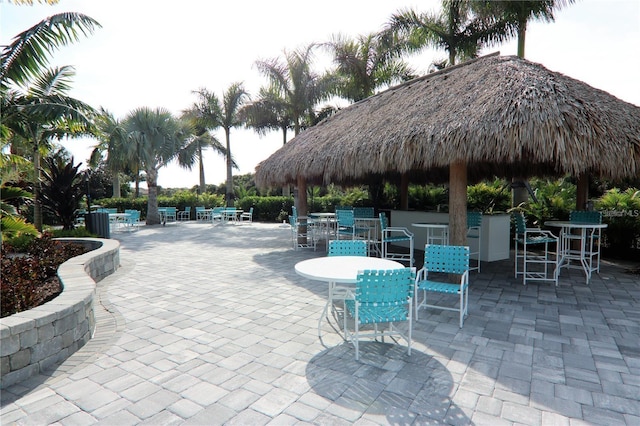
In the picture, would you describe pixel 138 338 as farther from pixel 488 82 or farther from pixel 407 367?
pixel 488 82

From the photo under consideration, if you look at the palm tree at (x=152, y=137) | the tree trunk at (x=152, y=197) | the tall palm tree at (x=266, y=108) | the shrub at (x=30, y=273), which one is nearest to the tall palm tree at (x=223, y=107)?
the tall palm tree at (x=266, y=108)

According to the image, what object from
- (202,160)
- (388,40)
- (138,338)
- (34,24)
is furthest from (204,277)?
(202,160)

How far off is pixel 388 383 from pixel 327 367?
0.58m

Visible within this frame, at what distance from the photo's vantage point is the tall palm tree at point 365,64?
51.5 ft

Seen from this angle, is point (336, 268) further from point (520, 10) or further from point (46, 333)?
point (520, 10)

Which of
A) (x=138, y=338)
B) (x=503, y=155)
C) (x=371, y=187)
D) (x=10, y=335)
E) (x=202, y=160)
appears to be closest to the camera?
(x=10, y=335)

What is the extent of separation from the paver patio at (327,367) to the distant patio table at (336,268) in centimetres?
75

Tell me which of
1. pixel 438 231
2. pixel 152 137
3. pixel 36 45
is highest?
pixel 36 45

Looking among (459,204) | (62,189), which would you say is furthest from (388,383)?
(62,189)

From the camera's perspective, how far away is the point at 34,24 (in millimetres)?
7527

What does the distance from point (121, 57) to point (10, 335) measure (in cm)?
546

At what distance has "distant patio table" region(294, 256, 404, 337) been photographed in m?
3.38

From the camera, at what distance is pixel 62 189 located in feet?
28.4

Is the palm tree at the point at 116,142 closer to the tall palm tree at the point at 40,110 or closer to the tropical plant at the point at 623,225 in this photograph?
the tall palm tree at the point at 40,110
